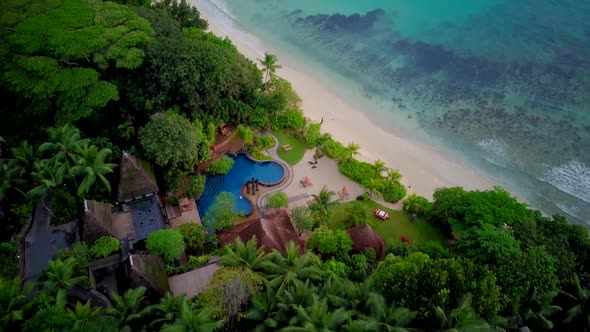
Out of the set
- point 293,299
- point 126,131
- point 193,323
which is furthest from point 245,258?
point 126,131

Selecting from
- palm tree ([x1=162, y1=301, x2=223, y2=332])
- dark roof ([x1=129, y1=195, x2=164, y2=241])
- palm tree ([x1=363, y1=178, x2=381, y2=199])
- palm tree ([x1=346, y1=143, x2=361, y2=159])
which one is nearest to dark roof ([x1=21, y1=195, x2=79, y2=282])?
dark roof ([x1=129, y1=195, x2=164, y2=241])

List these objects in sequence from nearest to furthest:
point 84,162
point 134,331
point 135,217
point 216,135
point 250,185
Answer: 1. point 134,331
2. point 84,162
3. point 135,217
4. point 250,185
5. point 216,135

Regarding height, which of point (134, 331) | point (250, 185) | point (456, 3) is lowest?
point (134, 331)

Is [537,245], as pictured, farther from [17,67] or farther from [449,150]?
[17,67]

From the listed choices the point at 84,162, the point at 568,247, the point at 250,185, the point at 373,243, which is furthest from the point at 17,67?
the point at 568,247

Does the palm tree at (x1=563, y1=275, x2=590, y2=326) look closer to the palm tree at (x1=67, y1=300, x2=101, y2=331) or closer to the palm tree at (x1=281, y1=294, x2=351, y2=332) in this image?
the palm tree at (x1=281, y1=294, x2=351, y2=332)

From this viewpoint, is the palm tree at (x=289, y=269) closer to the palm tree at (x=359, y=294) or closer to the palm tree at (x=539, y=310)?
the palm tree at (x=359, y=294)
